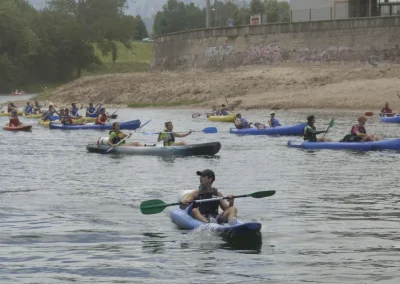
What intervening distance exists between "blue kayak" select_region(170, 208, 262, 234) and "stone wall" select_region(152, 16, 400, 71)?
41.1m

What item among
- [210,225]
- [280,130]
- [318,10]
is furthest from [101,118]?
[210,225]

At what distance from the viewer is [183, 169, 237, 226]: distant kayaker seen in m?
16.5

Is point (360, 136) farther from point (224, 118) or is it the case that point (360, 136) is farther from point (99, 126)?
point (224, 118)

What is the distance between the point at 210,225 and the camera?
643 inches

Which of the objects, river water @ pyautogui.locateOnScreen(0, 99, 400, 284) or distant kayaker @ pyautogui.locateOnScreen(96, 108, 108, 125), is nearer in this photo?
river water @ pyautogui.locateOnScreen(0, 99, 400, 284)

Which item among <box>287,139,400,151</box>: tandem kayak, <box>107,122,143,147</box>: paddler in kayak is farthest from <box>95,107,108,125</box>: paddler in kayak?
<box>287,139,400,151</box>: tandem kayak

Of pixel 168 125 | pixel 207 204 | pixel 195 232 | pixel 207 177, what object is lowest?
pixel 195 232

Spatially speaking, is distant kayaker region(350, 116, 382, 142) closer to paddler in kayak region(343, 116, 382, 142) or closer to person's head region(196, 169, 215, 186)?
paddler in kayak region(343, 116, 382, 142)

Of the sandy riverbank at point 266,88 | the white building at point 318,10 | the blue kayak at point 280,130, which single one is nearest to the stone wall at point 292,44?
the sandy riverbank at point 266,88

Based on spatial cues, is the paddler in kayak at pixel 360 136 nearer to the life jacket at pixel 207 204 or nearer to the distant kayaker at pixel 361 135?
the distant kayaker at pixel 361 135

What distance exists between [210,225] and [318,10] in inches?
1985

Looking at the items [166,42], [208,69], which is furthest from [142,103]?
[166,42]

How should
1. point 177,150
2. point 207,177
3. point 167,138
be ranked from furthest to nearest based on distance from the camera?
point 167,138 → point 177,150 → point 207,177

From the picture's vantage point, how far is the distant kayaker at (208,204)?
1650 cm
